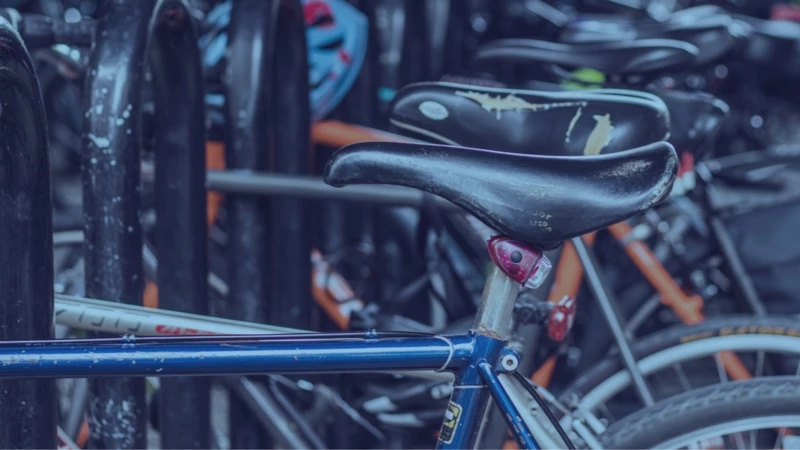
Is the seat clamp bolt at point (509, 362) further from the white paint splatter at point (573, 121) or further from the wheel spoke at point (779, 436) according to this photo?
the wheel spoke at point (779, 436)

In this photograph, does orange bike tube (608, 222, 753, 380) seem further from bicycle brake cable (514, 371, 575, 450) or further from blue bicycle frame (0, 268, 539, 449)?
blue bicycle frame (0, 268, 539, 449)

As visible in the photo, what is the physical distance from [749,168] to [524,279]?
1.23m

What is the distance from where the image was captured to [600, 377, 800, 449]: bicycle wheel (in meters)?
1.01

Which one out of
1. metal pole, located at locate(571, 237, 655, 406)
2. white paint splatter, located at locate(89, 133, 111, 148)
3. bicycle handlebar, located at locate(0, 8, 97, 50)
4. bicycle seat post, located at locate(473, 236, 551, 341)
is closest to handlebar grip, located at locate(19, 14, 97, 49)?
bicycle handlebar, located at locate(0, 8, 97, 50)

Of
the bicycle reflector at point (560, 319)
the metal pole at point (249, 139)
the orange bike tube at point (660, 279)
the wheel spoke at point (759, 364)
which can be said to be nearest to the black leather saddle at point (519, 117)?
the bicycle reflector at point (560, 319)

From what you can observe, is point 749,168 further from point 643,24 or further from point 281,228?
point 281,228

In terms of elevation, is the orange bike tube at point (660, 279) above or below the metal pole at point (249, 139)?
below

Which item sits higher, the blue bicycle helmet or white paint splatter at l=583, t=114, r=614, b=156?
the blue bicycle helmet

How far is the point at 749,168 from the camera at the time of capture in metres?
1.87

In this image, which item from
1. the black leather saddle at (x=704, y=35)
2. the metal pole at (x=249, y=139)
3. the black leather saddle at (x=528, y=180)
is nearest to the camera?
the black leather saddle at (x=528, y=180)

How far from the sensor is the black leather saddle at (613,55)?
1.37 m

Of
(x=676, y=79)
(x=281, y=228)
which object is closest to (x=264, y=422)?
(x=281, y=228)

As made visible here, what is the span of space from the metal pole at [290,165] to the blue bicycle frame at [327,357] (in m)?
0.55

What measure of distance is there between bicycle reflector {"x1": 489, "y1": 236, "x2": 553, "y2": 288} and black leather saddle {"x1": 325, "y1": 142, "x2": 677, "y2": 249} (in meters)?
0.01
